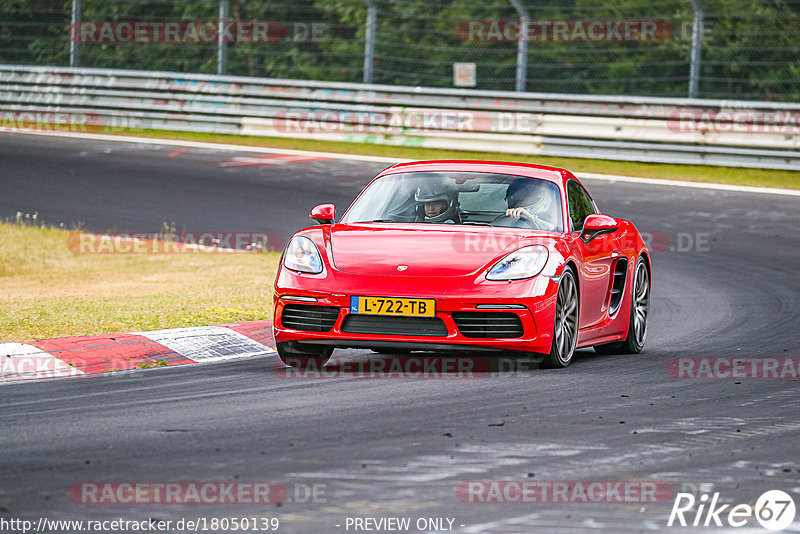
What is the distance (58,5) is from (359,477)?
77.2ft

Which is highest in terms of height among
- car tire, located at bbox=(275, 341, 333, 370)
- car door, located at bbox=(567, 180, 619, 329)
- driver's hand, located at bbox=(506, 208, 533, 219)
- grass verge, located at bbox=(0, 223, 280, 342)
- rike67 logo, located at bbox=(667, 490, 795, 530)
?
driver's hand, located at bbox=(506, 208, 533, 219)

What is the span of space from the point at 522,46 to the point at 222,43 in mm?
5732

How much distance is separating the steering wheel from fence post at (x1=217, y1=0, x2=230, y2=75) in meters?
16.1

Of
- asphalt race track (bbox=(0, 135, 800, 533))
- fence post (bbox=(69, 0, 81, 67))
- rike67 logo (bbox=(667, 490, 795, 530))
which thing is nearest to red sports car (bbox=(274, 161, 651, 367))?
asphalt race track (bbox=(0, 135, 800, 533))

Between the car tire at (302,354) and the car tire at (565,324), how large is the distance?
55.2 inches

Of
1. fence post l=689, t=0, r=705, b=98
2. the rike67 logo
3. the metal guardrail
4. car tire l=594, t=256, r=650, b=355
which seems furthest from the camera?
the metal guardrail

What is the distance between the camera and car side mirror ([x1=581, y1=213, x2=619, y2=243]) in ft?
29.4

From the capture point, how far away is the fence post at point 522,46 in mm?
22062

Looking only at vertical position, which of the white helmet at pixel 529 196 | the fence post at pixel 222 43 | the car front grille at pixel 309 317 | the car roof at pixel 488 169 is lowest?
the car front grille at pixel 309 317

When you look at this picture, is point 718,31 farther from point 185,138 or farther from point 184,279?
point 184,279

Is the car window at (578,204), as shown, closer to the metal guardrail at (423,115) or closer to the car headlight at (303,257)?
the car headlight at (303,257)

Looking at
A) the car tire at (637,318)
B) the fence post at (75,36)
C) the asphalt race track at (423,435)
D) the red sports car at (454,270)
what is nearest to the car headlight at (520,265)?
the red sports car at (454,270)

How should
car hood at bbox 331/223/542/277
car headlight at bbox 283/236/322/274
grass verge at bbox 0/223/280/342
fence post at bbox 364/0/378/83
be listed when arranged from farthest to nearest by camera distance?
fence post at bbox 364/0/378/83
grass verge at bbox 0/223/280/342
car headlight at bbox 283/236/322/274
car hood at bbox 331/223/542/277

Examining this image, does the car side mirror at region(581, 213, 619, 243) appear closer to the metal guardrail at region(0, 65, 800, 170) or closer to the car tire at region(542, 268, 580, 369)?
the car tire at region(542, 268, 580, 369)
